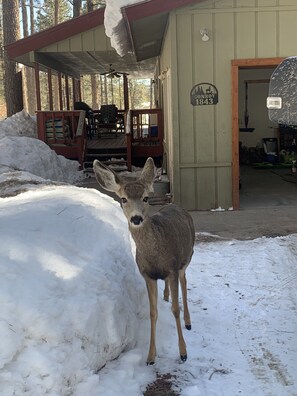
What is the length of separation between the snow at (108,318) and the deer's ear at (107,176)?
23.2 inches

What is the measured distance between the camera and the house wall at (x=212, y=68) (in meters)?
8.87

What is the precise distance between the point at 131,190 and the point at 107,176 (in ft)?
0.69

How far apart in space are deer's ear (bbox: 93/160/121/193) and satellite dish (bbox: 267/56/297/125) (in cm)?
153

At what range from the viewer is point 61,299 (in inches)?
127

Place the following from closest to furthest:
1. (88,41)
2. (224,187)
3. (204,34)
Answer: (204,34)
(224,187)
(88,41)

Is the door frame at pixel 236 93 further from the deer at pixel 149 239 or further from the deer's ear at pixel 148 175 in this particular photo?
the deer's ear at pixel 148 175

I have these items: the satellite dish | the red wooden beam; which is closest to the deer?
the satellite dish

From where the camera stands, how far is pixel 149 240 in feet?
12.3

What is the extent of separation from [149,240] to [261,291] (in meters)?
1.85

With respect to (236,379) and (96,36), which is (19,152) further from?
(236,379)

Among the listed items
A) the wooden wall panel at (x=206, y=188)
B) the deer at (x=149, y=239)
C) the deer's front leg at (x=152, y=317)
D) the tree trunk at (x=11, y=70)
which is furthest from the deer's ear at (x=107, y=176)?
the tree trunk at (x=11, y=70)

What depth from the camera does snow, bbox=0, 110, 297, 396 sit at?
2.93 metres

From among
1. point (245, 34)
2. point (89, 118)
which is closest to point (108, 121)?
point (89, 118)

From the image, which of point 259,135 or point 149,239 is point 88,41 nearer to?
point 259,135
